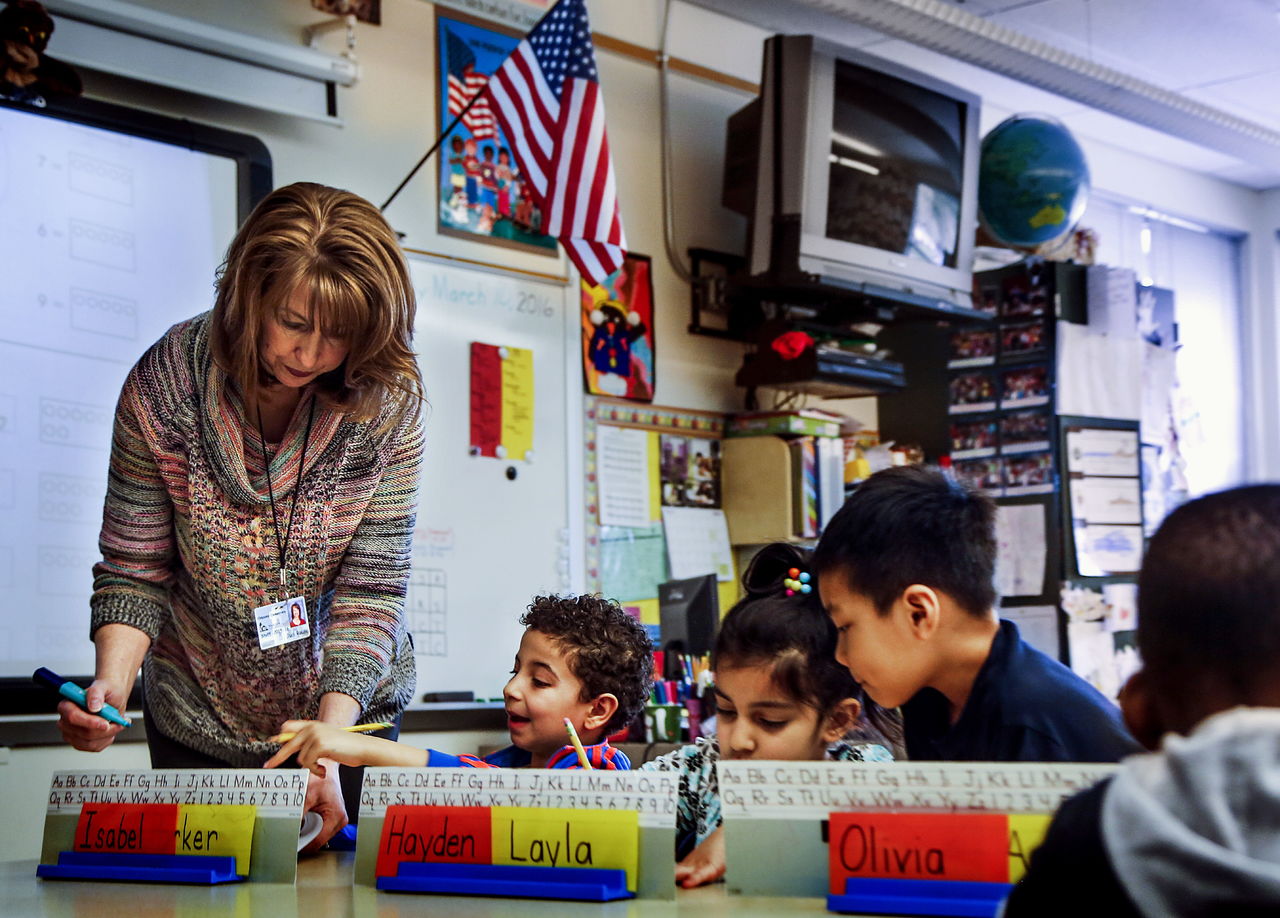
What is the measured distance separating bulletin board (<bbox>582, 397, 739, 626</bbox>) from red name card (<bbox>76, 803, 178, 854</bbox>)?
2.64 metres

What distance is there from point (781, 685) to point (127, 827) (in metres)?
0.81

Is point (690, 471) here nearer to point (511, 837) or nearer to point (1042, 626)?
point (1042, 626)

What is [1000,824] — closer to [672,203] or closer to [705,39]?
[672,203]

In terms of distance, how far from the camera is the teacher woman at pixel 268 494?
1.69 meters

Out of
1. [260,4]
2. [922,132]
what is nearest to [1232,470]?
[922,132]

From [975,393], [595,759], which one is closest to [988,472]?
[975,393]

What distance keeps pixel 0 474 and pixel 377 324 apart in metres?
1.45

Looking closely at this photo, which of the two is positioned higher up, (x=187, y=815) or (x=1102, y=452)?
(x=1102, y=452)

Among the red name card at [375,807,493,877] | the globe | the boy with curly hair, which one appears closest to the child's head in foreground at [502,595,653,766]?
the boy with curly hair

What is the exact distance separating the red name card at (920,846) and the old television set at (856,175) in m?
3.23

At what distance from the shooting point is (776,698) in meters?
1.80

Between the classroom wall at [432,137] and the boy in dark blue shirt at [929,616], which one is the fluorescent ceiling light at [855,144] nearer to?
the classroom wall at [432,137]

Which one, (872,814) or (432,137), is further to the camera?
(432,137)

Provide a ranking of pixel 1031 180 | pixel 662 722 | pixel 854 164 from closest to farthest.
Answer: pixel 662 722 < pixel 854 164 < pixel 1031 180
